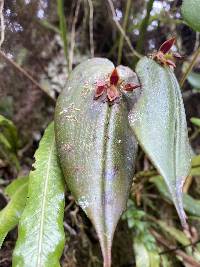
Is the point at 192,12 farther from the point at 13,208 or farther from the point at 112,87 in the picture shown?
the point at 13,208

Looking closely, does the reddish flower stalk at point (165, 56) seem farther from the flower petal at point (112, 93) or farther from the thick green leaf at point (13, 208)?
the thick green leaf at point (13, 208)

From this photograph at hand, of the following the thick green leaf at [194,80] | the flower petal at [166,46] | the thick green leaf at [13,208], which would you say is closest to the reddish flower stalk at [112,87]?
the flower petal at [166,46]

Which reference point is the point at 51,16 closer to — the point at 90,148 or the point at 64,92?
the point at 64,92

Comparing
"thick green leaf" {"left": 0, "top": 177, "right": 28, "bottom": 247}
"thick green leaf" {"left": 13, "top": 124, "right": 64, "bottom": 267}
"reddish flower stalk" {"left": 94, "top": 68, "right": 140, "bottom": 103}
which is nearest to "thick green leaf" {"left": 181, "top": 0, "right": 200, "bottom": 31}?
"reddish flower stalk" {"left": 94, "top": 68, "right": 140, "bottom": 103}

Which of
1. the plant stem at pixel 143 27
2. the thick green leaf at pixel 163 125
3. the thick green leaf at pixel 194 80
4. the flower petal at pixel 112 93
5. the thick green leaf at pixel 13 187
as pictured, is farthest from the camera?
the thick green leaf at pixel 194 80

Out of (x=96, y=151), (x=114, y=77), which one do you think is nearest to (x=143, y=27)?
(x=114, y=77)

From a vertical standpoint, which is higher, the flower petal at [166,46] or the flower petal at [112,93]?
the flower petal at [166,46]
